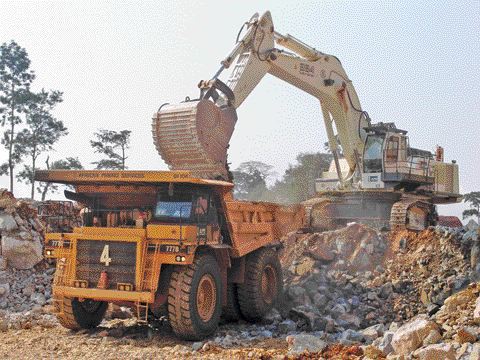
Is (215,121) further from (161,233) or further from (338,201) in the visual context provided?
(338,201)

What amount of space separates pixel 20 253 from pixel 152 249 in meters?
6.77

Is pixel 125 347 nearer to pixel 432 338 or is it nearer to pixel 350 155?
pixel 432 338

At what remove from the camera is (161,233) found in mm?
9047

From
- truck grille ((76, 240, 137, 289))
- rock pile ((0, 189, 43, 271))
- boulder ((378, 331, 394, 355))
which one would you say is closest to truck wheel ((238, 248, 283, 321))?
truck grille ((76, 240, 137, 289))

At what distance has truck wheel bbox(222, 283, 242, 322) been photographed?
11070mm

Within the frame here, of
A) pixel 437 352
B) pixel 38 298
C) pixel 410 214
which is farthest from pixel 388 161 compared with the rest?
pixel 437 352

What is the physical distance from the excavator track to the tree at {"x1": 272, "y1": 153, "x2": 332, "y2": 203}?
79.7 ft

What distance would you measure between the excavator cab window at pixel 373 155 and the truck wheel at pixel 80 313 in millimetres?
9781

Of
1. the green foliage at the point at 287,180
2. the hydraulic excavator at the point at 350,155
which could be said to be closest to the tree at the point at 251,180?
the green foliage at the point at 287,180

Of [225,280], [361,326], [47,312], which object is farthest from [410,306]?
[47,312]

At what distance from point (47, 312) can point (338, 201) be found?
975 centimetres

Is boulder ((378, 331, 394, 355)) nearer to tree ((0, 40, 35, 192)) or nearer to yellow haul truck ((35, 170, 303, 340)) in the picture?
yellow haul truck ((35, 170, 303, 340))

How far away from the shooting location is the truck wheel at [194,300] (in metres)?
8.99

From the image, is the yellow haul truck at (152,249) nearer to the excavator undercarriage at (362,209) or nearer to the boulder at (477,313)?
the boulder at (477,313)
